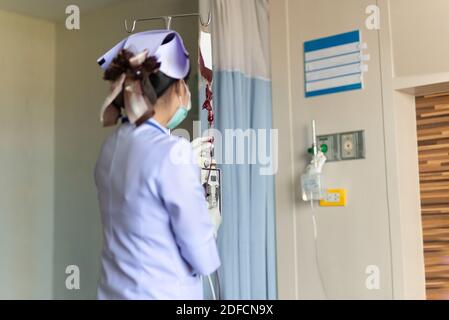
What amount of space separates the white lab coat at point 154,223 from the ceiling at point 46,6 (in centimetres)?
223

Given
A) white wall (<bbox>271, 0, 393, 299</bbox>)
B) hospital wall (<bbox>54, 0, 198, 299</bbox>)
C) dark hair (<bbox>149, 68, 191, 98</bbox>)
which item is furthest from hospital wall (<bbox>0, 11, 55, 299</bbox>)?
dark hair (<bbox>149, 68, 191, 98</bbox>)

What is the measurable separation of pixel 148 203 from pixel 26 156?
2.39 meters

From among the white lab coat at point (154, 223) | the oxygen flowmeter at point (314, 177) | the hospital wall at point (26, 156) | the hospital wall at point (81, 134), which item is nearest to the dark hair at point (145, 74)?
the white lab coat at point (154, 223)

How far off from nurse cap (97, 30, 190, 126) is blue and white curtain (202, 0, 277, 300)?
1013 millimetres

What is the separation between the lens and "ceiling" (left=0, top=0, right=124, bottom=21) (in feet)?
10.3

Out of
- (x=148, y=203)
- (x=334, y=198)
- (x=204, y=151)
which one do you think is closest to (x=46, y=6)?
(x=204, y=151)

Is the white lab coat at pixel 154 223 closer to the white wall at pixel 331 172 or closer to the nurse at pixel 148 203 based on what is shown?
the nurse at pixel 148 203

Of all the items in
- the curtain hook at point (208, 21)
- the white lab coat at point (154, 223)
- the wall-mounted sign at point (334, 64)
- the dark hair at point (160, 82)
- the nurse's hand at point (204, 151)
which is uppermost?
the curtain hook at point (208, 21)

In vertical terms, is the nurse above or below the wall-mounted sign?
below

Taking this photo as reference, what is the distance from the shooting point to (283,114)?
8.22 ft

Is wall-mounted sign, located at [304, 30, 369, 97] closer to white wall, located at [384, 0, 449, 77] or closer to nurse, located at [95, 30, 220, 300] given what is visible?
white wall, located at [384, 0, 449, 77]

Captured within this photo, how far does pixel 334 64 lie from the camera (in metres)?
2.38

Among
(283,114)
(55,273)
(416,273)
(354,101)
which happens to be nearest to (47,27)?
(55,273)

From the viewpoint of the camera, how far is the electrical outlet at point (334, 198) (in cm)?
232
